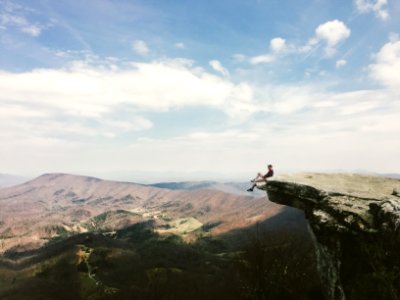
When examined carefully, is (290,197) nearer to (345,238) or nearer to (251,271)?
(345,238)

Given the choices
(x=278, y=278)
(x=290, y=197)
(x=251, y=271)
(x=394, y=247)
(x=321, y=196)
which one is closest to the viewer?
(x=394, y=247)

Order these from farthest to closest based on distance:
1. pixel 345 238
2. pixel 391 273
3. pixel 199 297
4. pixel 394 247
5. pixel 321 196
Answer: pixel 199 297 → pixel 321 196 → pixel 345 238 → pixel 394 247 → pixel 391 273

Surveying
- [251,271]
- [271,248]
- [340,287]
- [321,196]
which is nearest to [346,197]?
[321,196]

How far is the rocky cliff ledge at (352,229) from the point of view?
105ft

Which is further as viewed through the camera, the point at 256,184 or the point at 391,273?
the point at 256,184

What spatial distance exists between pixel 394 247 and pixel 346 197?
7154mm

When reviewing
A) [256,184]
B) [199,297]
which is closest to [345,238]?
[256,184]

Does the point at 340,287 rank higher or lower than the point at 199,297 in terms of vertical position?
higher

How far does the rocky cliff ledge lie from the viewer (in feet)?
105

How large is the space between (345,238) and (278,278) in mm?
23884

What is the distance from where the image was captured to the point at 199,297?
15425cm

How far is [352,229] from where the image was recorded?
115 feet

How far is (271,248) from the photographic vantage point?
73.3 m

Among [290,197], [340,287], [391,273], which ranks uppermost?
[290,197]
